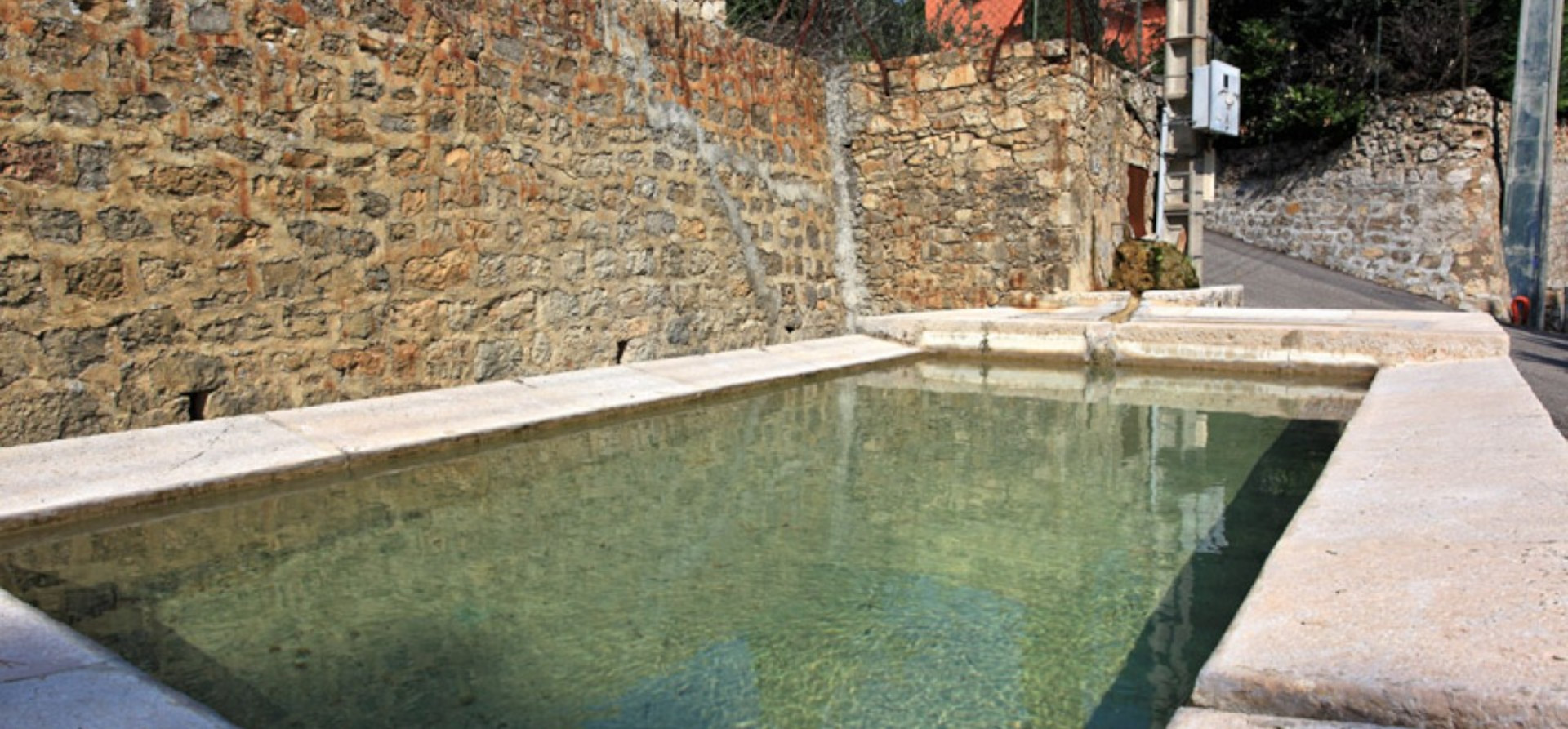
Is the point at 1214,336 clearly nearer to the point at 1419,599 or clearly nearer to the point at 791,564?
the point at 791,564

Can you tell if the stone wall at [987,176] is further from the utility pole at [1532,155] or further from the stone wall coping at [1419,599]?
the utility pole at [1532,155]

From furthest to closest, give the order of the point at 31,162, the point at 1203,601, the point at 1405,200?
the point at 1405,200 < the point at 31,162 < the point at 1203,601

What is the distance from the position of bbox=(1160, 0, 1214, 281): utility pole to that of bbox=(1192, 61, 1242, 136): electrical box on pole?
8cm

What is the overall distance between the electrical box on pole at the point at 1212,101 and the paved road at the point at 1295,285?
1.97 m

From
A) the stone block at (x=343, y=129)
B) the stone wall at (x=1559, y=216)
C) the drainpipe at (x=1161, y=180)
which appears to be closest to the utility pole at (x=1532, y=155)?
the stone wall at (x=1559, y=216)

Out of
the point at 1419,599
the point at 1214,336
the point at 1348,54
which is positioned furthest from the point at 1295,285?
the point at 1419,599

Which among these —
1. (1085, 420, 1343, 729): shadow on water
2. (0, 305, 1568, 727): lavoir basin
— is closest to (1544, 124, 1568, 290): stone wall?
(0, 305, 1568, 727): lavoir basin

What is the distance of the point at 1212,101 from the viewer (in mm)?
10469

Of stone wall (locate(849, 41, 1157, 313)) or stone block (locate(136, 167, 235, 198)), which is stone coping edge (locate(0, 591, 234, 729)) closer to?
stone block (locate(136, 167, 235, 198))

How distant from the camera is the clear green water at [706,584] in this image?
1.81 m

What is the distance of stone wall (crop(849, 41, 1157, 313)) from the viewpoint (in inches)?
299

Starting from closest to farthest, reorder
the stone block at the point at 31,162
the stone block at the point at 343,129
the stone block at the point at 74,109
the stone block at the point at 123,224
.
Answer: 1. the stone block at the point at 31,162
2. the stone block at the point at 74,109
3. the stone block at the point at 123,224
4. the stone block at the point at 343,129

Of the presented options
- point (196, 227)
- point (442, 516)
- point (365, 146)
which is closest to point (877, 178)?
point (365, 146)

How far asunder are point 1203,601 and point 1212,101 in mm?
9460
